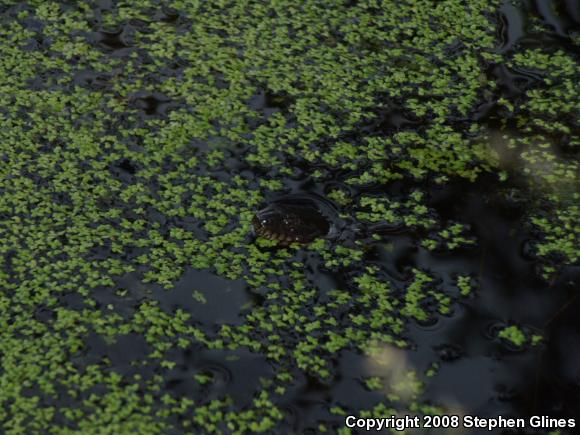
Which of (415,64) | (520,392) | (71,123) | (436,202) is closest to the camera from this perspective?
(520,392)

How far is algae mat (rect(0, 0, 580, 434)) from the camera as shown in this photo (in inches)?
85.2

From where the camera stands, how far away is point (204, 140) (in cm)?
281

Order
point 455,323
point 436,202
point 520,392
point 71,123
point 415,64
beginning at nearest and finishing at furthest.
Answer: point 520,392, point 455,323, point 436,202, point 71,123, point 415,64

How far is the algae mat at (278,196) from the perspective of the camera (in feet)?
7.10

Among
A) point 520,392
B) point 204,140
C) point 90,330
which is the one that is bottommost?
point 520,392

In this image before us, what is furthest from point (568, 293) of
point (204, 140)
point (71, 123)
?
point (71, 123)

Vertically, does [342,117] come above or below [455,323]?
above

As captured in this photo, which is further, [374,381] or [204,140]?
[204,140]

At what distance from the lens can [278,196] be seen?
2.64m

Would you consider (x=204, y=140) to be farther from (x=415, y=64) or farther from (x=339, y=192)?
(x=415, y=64)

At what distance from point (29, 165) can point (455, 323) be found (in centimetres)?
143

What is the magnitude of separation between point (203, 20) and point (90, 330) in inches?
58.8

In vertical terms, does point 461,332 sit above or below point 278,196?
below

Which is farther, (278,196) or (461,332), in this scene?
(278,196)
